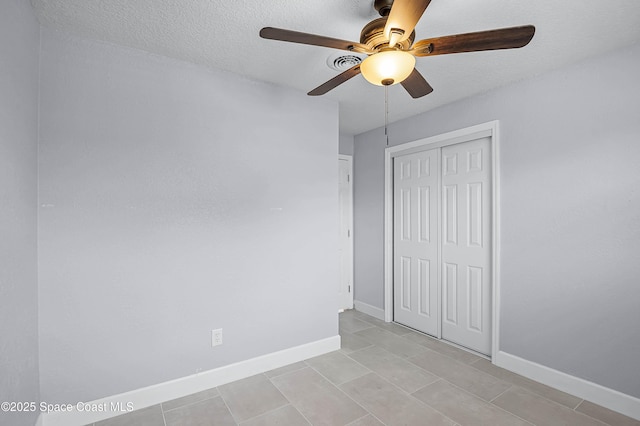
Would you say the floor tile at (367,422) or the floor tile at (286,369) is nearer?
the floor tile at (367,422)

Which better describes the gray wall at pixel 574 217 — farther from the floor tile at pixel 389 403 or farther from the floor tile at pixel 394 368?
the floor tile at pixel 389 403

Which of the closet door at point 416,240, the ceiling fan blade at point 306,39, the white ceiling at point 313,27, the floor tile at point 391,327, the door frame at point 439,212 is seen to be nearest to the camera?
the ceiling fan blade at point 306,39

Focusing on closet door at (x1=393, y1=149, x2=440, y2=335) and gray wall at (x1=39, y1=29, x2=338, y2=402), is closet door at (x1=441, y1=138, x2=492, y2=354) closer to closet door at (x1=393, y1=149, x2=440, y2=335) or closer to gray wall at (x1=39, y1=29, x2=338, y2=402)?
closet door at (x1=393, y1=149, x2=440, y2=335)

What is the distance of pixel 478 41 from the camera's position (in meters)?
1.34

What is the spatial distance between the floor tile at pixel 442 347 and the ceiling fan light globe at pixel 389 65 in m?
2.52

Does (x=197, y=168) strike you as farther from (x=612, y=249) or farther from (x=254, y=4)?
(x=612, y=249)

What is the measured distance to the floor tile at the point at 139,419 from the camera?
6.10 ft

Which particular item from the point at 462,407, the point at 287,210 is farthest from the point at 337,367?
the point at 287,210

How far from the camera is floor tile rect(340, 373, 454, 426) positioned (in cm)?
191

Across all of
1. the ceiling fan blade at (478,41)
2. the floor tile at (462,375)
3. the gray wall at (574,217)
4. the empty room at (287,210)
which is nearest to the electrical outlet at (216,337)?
the empty room at (287,210)

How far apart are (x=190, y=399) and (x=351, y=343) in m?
1.55

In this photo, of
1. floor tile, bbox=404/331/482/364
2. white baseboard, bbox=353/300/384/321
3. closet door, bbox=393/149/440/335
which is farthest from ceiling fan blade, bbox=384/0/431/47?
white baseboard, bbox=353/300/384/321

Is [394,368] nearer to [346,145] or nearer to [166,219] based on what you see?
[166,219]

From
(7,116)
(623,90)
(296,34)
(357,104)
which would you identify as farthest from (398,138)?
(7,116)
